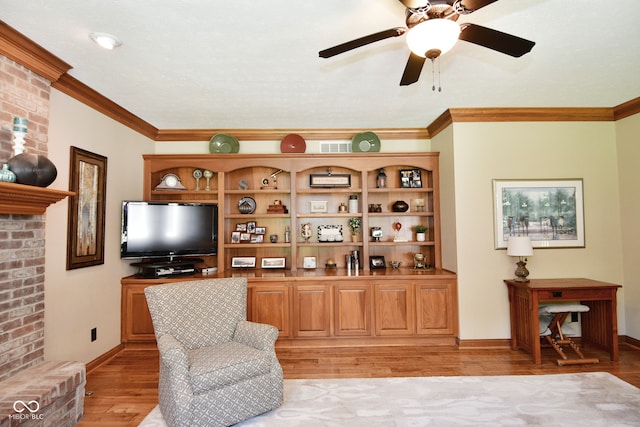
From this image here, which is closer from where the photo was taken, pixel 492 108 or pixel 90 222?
pixel 90 222

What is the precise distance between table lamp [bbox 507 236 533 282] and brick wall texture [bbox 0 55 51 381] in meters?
4.29

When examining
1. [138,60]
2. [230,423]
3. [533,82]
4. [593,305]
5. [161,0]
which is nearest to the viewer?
[161,0]

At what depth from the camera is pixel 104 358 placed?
3588mm

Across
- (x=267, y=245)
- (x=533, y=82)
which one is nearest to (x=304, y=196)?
(x=267, y=245)

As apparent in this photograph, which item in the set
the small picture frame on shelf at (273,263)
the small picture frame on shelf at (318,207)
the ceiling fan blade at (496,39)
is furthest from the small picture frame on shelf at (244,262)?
the ceiling fan blade at (496,39)

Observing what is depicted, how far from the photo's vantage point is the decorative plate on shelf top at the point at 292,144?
4.57 m

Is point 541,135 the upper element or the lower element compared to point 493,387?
upper

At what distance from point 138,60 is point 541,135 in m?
4.18

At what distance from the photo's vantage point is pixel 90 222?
3.36 meters

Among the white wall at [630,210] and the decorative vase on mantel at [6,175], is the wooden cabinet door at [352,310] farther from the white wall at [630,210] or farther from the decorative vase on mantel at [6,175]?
the decorative vase on mantel at [6,175]

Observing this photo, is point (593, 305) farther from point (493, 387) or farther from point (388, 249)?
point (388, 249)

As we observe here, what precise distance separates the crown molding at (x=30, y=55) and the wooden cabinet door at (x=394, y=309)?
3608mm

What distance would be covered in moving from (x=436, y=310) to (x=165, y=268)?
3.16m

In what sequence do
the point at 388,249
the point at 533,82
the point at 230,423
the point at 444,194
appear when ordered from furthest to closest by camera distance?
1. the point at 388,249
2. the point at 444,194
3. the point at 533,82
4. the point at 230,423
